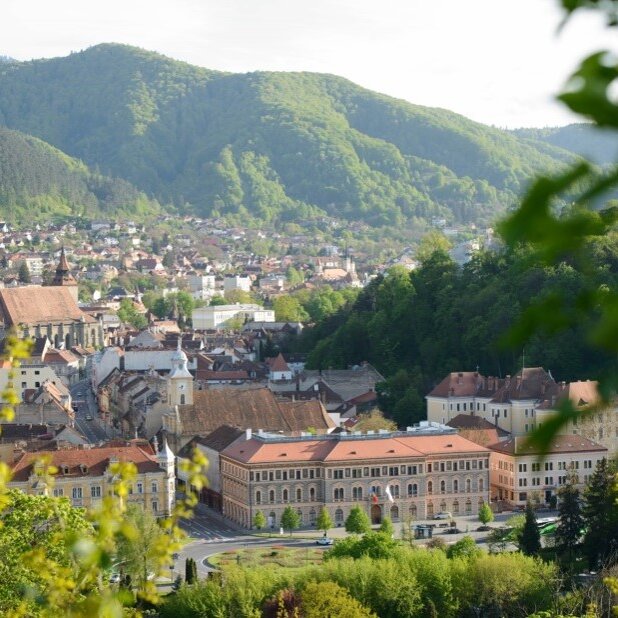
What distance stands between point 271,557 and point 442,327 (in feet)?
130

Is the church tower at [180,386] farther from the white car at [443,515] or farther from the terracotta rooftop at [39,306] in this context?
the terracotta rooftop at [39,306]

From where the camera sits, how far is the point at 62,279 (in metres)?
137

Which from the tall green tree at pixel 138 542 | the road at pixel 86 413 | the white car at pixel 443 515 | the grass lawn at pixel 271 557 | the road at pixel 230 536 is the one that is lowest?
the grass lawn at pixel 271 557

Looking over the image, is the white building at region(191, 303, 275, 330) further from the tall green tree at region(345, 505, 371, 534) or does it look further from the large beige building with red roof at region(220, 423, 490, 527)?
the tall green tree at region(345, 505, 371, 534)

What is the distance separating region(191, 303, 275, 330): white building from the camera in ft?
482

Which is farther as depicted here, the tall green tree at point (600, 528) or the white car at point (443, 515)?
the white car at point (443, 515)

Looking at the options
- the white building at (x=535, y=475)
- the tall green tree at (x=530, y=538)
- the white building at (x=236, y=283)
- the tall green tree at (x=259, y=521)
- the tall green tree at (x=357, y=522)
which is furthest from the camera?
the white building at (x=236, y=283)

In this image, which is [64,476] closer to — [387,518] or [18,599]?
[387,518]

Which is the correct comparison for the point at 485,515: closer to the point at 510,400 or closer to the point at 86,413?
the point at 510,400

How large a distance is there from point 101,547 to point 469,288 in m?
90.3

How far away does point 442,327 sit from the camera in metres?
93.2

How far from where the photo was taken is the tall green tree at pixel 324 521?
6281cm

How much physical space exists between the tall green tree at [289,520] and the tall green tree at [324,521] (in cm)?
90

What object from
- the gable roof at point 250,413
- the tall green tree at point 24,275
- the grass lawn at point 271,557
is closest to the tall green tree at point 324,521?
the grass lawn at point 271,557
